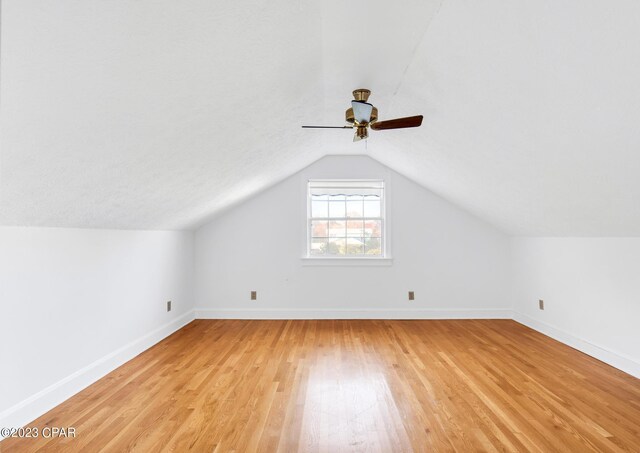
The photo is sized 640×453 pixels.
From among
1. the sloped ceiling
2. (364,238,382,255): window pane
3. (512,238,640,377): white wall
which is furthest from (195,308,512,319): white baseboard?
the sloped ceiling

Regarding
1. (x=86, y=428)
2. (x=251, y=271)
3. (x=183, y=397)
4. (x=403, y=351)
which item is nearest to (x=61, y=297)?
(x=86, y=428)

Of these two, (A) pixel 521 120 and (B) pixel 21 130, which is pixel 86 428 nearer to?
(B) pixel 21 130

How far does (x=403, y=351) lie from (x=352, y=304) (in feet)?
A: 4.76

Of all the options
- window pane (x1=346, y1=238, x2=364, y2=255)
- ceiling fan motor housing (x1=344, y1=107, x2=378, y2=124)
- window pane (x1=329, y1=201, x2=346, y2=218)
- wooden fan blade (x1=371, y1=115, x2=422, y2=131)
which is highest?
ceiling fan motor housing (x1=344, y1=107, x2=378, y2=124)

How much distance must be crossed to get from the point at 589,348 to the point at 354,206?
3104mm

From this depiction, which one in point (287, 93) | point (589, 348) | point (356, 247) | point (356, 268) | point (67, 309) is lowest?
point (589, 348)

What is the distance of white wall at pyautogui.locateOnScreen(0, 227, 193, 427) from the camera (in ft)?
6.65

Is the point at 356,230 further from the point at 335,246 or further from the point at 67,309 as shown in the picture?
the point at 67,309

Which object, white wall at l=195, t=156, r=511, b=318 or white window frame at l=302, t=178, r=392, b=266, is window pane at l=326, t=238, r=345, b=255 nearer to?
white window frame at l=302, t=178, r=392, b=266

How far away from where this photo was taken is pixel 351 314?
4.79 meters

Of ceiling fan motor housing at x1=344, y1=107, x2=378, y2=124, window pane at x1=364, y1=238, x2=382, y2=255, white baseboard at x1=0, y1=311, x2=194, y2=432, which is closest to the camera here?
white baseboard at x1=0, y1=311, x2=194, y2=432

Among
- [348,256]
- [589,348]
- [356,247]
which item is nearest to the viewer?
[589,348]

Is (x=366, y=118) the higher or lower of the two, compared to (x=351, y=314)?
higher

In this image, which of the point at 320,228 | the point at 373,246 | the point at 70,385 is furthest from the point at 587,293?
the point at 70,385
